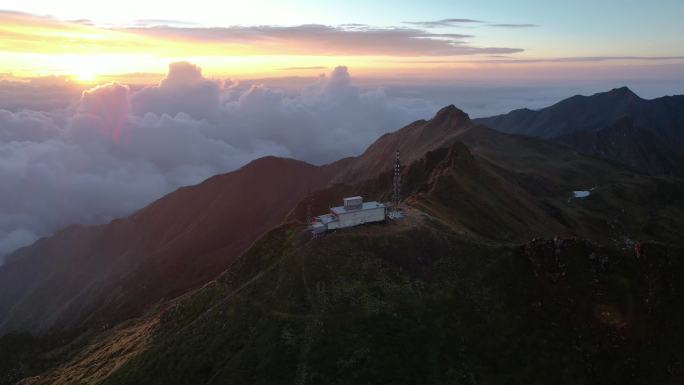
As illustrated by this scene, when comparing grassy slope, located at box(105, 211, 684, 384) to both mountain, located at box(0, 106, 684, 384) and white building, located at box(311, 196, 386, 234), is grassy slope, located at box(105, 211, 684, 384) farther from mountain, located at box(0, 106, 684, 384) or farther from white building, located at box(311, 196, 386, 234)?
white building, located at box(311, 196, 386, 234)

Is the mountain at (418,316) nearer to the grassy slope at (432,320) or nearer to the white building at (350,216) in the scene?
the grassy slope at (432,320)

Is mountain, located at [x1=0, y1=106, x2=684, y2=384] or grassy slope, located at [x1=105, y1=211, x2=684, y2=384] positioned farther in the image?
mountain, located at [x1=0, y1=106, x2=684, y2=384]

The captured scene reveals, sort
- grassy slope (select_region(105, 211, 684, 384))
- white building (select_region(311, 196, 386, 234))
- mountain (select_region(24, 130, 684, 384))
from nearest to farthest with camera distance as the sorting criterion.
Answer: grassy slope (select_region(105, 211, 684, 384))
mountain (select_region(24, 130, 684, 384))
white building (select_region(311, 196, 386, 234))

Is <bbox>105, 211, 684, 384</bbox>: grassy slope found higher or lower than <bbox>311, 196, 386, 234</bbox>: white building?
Result: lower

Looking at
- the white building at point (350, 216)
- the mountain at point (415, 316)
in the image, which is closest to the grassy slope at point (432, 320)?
the mountain at point (415, 316)

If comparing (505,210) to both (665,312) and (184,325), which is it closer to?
(665,312)

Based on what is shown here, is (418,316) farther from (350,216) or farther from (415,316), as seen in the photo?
(350,216)

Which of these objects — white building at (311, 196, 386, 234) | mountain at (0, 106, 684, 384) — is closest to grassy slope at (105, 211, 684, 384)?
mountain at (0, 106, 684, 384)

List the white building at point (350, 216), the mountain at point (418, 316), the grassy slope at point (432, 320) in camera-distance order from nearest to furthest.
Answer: the grassy slope at point (432, 320), the mountain at point (418, 316), the white building at point (350, 216)

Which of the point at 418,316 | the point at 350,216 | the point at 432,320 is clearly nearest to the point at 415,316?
the point at 418,316
